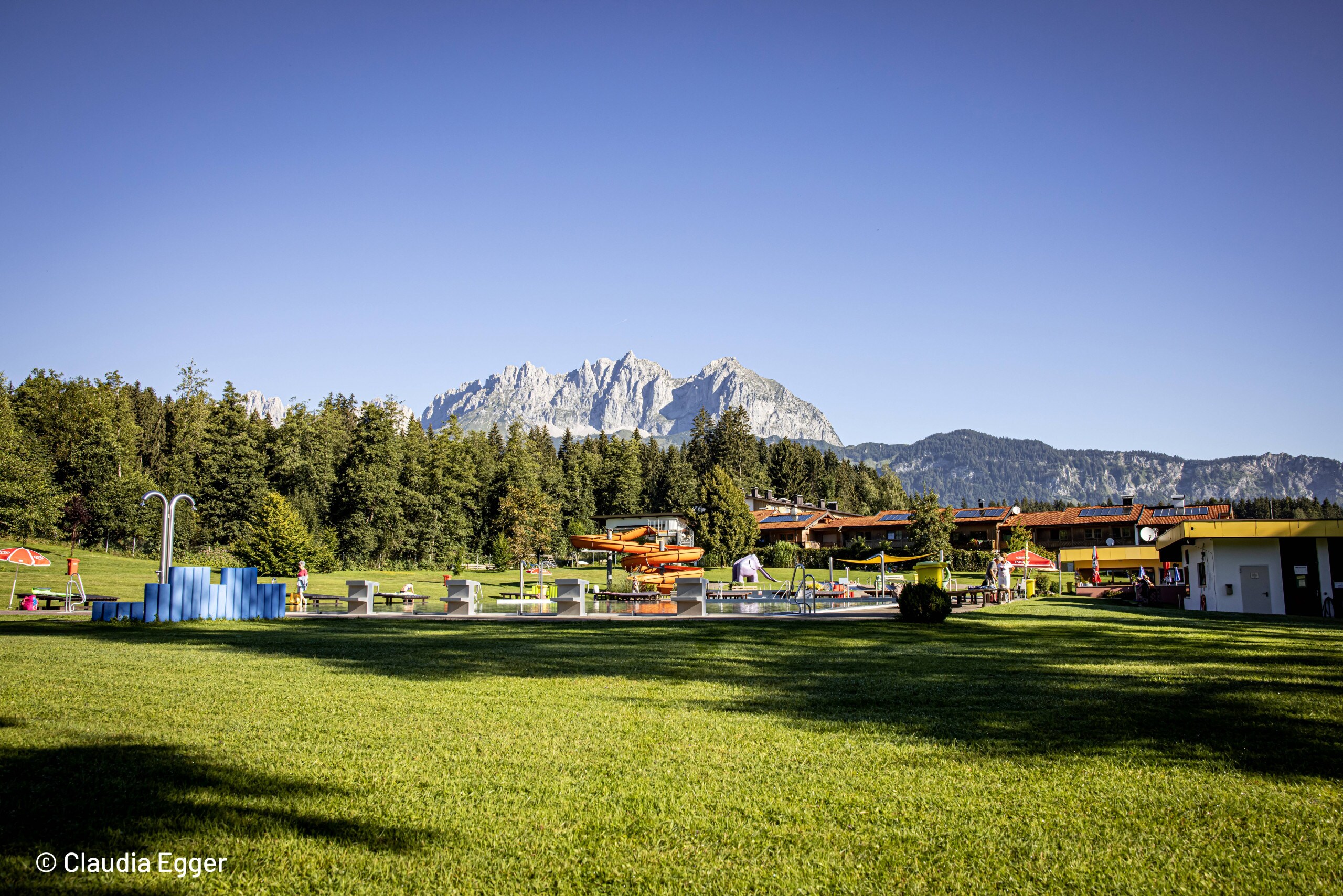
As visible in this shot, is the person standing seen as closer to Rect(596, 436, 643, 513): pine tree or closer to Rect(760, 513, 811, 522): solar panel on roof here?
Rect(760, 513, 811, 522): solar panel on roof

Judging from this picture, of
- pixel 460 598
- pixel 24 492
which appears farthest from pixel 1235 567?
pixel 24 492

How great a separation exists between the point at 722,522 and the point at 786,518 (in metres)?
23.6

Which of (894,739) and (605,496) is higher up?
(605,496)

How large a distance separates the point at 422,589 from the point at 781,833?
36143mm

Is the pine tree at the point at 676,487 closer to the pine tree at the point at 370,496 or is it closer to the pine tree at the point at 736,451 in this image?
the pine tree at the point at 736,451

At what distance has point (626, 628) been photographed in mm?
19562

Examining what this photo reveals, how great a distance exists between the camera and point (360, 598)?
24234mm

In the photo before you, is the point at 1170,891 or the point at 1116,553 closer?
the point at 1170,891

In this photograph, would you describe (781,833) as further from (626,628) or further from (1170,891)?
(626,628)

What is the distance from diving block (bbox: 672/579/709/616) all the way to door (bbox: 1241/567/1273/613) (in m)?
21.9

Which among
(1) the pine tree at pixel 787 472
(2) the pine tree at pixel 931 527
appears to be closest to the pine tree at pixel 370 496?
(2) the pine tree at pixel 931 527

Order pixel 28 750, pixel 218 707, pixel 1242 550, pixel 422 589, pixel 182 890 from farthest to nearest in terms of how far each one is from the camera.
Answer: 1. pixel 422 589
2. pixel 1242 550
3. pixel 218 707
4. pixel 28 750
5. pixel 182 890

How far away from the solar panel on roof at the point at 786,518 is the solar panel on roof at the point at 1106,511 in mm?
26156

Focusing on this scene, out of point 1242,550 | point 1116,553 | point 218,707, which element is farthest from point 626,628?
point 1116,553
